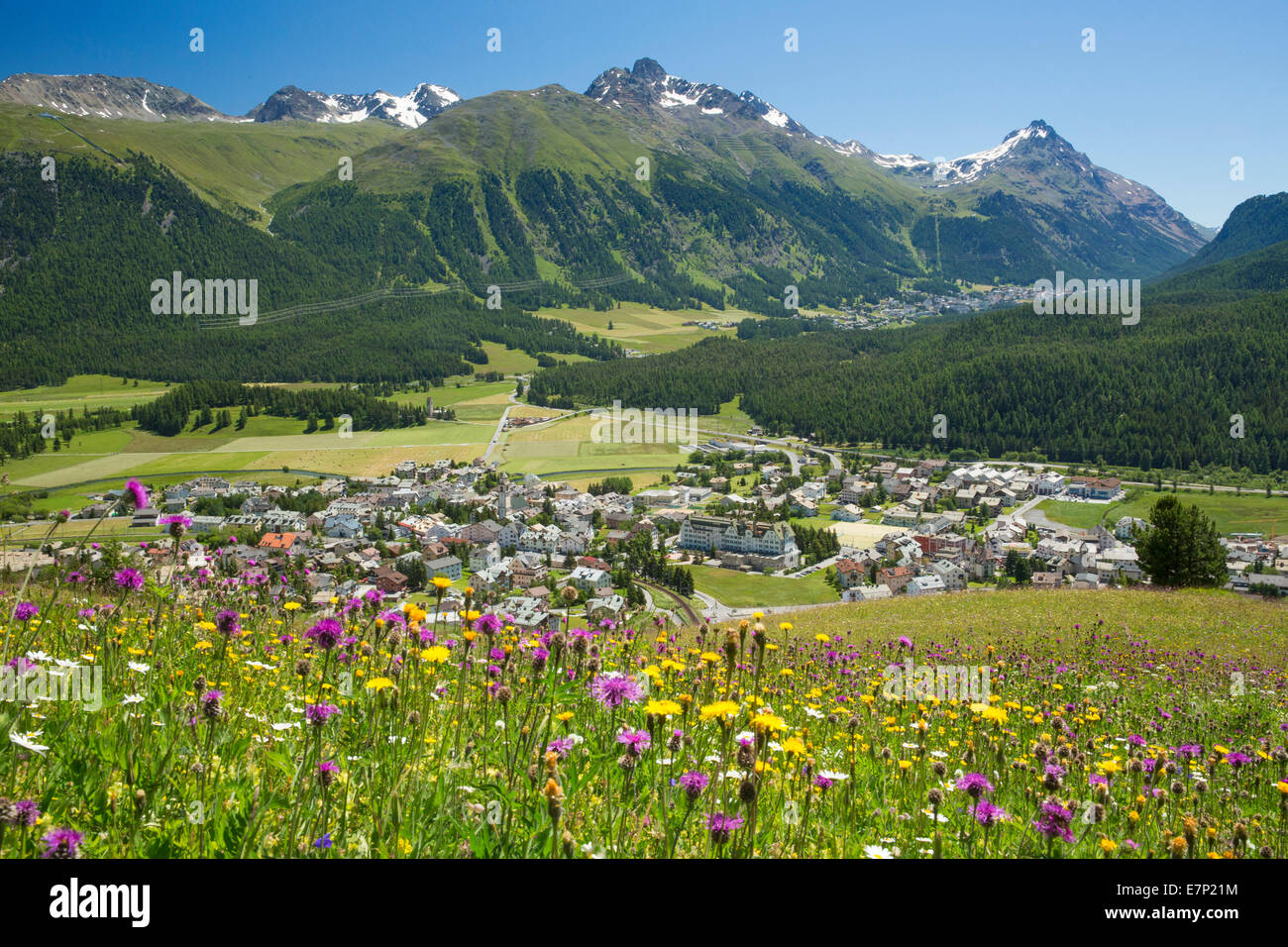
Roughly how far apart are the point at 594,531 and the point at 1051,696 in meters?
69.8

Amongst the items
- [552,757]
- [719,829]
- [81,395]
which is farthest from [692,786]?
[81,395]

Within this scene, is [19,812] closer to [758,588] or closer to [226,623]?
[226,623]

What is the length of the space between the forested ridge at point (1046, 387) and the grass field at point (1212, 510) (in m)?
23.0

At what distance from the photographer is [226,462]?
10475 centimetres

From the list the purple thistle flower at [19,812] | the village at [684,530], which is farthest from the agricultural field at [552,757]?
the village at [684,530]

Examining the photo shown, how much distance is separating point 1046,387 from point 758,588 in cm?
11038

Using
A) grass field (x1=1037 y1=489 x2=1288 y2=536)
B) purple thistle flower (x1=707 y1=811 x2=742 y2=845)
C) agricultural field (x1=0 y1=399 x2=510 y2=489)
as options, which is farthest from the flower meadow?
agricultural field (x1=0 y1=399 x2=510 y2=489)

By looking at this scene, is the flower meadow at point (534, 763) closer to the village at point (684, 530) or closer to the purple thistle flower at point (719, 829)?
the purple thistle flower at point (719, 829)

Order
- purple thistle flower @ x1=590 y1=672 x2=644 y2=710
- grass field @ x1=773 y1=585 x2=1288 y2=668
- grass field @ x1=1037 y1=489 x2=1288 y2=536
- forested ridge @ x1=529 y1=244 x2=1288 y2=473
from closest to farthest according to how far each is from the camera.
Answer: purple thistle flower @ x1=590 y1=672 x2=644 y2=710 → grass field @ x1=773 y1=585 x2=1288 y2=668 → grass field @ x1=1037 y1=489 x2=1288 y2=536 → forested ridge @ x1=529 y1=244 x2=1288 y2=473

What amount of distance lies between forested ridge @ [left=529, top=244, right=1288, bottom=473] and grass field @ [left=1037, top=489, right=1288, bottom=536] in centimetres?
2295

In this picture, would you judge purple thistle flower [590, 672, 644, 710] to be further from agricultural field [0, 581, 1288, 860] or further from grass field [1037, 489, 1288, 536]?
grass field [1037, 489, 1288, 536]

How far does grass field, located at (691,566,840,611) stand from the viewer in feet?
187

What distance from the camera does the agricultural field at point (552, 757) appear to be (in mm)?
3391
